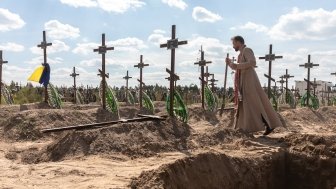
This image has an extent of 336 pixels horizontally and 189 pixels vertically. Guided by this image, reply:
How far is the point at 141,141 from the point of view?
746 cm

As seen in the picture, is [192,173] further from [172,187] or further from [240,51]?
[240,51]

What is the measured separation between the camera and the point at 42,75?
14.6 m

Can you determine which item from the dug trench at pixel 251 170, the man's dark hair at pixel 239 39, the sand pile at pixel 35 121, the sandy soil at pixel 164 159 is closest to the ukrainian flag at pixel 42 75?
the sand pile at pixel 35 121

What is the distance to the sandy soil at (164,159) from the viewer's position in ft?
16.9

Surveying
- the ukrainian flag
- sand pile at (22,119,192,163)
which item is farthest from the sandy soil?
the ukrainian flag

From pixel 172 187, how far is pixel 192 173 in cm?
69

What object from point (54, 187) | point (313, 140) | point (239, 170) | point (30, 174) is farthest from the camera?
point (313, 140)

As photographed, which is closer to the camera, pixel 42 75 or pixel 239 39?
pixel 239 39

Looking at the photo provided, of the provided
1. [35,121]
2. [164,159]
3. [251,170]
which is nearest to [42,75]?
[35,121]

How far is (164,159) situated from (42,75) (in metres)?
9.10

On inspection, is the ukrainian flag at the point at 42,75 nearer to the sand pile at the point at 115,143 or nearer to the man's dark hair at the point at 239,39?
the sand pile at the point at 115,143

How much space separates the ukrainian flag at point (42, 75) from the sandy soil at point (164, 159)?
189 inches

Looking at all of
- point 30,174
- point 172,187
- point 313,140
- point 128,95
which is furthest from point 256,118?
point 128,95

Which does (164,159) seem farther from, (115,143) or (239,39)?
(239,39)
